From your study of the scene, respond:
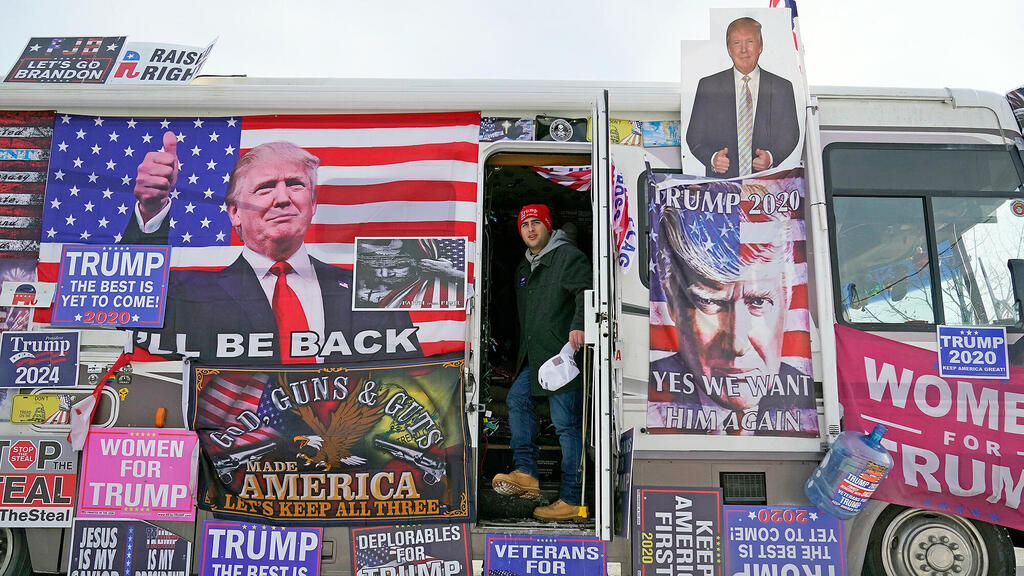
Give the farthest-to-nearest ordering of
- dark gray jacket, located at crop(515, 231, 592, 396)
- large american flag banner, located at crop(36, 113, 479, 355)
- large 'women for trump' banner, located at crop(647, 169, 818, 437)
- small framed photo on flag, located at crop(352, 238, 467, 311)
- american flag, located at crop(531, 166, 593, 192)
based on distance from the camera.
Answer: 1. american flag, located at crop(531, 166, 593, 192)
2. dark gray jacket, located at crop(515, 231, 592, 396)
3. large american flag banner, located at crop(36, 113, 479, 355)
4. small framed photo on flag, located at crop(352, 238, 467, 311)
5. large 'women for trump' banner, located at crop(647, 169, 818, 437)

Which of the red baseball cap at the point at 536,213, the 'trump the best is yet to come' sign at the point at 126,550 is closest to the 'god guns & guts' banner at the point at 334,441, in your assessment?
the 'trump the best is yet to come' sign at the point at 126,550

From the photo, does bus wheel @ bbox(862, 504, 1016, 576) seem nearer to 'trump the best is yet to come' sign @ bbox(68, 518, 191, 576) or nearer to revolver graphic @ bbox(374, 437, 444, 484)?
revolver graphic @ bbox(374, 437, 444, 484)

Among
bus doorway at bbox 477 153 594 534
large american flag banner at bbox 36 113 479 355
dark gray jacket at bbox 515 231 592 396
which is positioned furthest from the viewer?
dark gray jacket at bbox 515 231 592 396

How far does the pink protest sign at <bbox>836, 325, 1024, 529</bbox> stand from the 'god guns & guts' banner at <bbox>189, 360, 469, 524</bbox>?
2.24 meters

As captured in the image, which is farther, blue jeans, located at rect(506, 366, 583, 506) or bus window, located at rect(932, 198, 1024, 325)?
blue jeans, located at rect(506, 366, 583, 506)

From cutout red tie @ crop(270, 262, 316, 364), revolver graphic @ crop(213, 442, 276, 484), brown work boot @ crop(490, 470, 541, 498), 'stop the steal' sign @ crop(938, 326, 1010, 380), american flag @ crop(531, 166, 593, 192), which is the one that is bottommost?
brown work boot @ crop(490, 470, 541, 498)

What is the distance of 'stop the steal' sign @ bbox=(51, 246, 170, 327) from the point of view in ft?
14.9

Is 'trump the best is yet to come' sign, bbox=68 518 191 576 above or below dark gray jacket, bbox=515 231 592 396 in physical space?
below

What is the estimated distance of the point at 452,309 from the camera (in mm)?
4508

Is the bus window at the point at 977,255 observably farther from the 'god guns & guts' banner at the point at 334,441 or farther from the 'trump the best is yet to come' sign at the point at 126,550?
the 'trump the best is yet to come' sign at the point at 126,550

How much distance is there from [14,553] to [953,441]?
205 inches

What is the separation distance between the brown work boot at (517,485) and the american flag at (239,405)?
1.28m

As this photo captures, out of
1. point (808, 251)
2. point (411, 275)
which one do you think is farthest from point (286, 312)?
point (808, 251)

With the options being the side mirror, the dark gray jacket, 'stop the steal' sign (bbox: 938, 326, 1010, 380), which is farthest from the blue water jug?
the dark gray jacket
